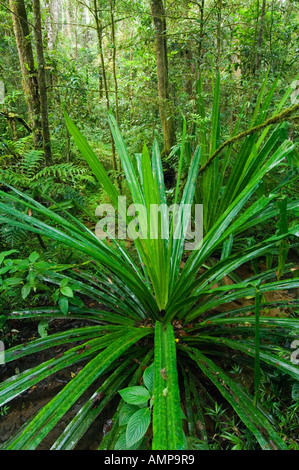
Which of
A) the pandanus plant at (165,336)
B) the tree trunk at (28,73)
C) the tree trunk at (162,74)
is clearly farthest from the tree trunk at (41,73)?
the tree trunk at (162,74)

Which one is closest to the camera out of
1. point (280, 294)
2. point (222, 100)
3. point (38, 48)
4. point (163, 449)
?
point (163, 449)

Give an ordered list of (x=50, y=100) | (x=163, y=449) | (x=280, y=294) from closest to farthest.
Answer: (x=163, y=449) < (x=280, y=294) < (x=50, y=100)

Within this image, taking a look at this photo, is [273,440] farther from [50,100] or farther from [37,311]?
[50,100]

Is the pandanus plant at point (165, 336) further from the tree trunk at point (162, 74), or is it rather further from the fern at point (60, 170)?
the tree trunk at point (162, 74)

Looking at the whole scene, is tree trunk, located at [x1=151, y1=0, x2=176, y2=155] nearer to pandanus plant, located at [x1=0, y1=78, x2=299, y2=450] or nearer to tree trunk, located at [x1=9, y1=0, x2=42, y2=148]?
tree trunk, located at [x1=9, y1=0, x2=42, y2=148]

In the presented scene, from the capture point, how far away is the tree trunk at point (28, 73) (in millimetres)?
2213

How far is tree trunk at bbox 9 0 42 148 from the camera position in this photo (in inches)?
87.1

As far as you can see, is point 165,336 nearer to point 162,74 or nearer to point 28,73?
point 28,73

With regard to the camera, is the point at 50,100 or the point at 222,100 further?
the point at 222,100

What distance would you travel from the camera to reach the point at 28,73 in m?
2.33

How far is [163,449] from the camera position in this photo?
0.50 metres
